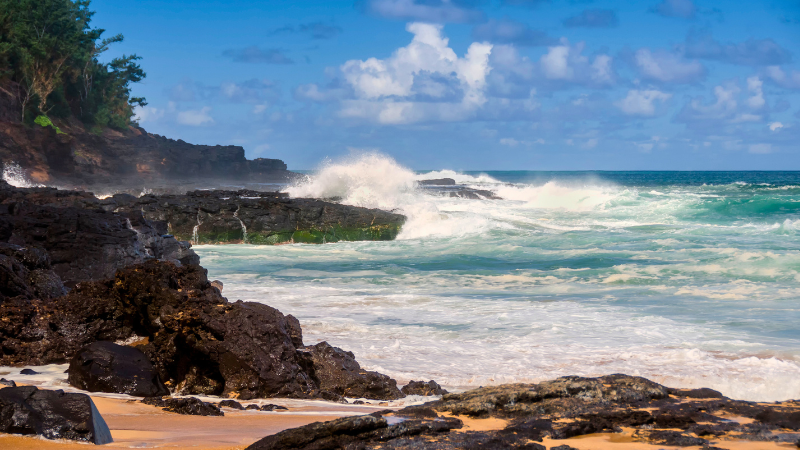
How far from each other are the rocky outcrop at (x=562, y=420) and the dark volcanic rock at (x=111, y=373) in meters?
2.07

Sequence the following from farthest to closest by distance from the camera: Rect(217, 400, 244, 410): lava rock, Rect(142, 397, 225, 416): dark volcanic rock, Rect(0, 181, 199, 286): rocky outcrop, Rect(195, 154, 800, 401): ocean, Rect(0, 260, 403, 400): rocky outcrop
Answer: Rect(0, 181, 199, 286): rocky outcrop
Rect(195, 154, 800, 401): ocean
Rect(0, 260, 403, 400): rocky outcrop
Rect(217, 400, 244, 410): lava rock
Rect(142, 397, 225, 416): dark volcanic rock

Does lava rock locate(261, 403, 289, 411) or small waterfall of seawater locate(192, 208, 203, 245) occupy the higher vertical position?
small waterfall of seawater locate(192, 208, 203, 245)

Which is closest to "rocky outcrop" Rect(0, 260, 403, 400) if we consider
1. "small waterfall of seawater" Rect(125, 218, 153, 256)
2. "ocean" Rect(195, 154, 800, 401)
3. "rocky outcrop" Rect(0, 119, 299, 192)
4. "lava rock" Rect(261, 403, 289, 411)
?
"lava rock" Rect(261, 403, 289, 411)

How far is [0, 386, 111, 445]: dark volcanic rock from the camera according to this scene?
9.06 ft

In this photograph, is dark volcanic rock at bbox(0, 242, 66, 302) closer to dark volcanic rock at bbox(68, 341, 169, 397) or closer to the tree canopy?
dark volcanic rock at bbox(68, 341, 169, 397)

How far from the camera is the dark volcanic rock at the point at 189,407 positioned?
3.90 meters

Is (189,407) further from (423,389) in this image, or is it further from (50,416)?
(423,389)

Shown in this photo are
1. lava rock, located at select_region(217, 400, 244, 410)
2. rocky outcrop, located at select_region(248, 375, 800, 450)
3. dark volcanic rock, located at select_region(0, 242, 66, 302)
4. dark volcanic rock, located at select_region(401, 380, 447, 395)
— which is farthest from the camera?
dark volcanic rock, located at select_region(0, 242, 66, 302)

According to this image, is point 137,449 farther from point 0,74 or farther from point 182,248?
point 0,74

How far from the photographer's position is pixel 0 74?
124 ft

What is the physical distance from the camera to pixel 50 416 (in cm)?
283

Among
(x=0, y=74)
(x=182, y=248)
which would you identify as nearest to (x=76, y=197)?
(x=182, y=248)

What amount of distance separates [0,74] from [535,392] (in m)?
43.1

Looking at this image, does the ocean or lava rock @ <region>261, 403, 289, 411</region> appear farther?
the ocean
